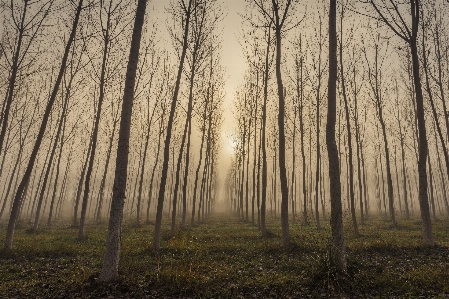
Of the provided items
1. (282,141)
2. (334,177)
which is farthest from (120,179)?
(282,141)

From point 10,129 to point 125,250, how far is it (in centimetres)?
2303

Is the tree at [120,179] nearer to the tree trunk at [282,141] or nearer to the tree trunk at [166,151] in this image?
the tree trunk at [166,151]

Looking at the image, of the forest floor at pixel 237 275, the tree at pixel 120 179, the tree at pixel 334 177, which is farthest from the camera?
the tree at pixel 334 177

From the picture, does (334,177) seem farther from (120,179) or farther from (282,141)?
(120,179)

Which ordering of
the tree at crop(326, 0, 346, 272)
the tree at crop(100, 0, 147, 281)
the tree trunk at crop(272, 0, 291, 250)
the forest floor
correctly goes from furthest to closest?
1. the tree trunk at crop(272, 0, 291, 250)
2. the tree at crop(326, 0, 346, 272)
3. the tree at crop(100, 0, 147, 281)
4. the forest floor

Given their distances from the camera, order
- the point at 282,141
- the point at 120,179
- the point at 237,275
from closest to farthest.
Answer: the point at 120,179, the point at 237,275, the point at 282,141

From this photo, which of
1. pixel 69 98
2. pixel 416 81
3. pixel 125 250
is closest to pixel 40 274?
pixel 125 250

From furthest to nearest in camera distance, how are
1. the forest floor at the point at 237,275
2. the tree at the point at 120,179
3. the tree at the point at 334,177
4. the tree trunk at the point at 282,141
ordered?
the tree trunk at the point at 282,141 → the tree at the point at 334,177 → the tree at the point at 120,179 → the forest floor at the point at 237,275

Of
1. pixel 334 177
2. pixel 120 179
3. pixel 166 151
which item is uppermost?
pixel 166 151

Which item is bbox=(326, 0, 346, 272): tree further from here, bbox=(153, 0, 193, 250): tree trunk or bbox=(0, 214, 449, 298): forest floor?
bbox=(153, 0, 193, 250): tree trunk

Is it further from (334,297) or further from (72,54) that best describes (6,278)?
Answer: (72,54)

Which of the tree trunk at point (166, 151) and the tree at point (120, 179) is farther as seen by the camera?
the tree trunk at point (166, 151)

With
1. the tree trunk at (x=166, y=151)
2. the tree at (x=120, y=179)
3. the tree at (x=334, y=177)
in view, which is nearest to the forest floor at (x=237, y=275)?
the tree at (x=334, y=177)

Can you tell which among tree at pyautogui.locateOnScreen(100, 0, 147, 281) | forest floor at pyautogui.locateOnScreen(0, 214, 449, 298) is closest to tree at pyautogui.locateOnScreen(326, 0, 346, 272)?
forest floor at pyautogui.locateOnScreen(0, 214, 449, 298)
